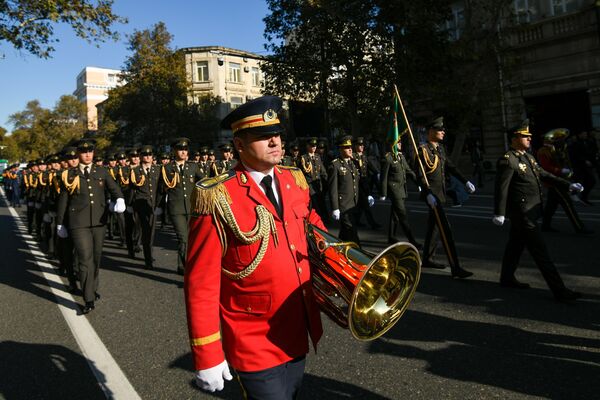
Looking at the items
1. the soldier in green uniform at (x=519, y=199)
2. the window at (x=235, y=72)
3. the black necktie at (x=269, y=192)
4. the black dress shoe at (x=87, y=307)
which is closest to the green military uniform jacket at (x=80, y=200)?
the black dress shoe at (x=87, y=307)

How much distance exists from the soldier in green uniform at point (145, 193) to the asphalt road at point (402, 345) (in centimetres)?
161

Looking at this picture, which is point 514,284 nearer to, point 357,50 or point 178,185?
point 178,185

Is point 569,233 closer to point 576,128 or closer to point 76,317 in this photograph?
point 76,317

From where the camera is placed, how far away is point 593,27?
20.7 m

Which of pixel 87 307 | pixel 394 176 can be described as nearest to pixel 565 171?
pixel 394 176

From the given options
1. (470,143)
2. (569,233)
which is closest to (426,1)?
(470,143)

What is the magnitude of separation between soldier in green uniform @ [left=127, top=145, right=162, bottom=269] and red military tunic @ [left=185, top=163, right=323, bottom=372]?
664 cm

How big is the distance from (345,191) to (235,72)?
160 ft

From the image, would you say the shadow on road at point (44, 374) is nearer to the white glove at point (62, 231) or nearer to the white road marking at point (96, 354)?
the white road marking at point (96, 354)

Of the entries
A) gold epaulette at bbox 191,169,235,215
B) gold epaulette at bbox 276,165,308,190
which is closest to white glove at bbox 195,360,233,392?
gold epaulette at bbox 191,169,235,215

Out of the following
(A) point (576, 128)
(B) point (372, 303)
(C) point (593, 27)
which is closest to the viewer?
(B) point (372, 303)

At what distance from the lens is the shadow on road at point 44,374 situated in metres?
3.74

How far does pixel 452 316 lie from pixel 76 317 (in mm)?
4315

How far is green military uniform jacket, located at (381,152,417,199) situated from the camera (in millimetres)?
8711
